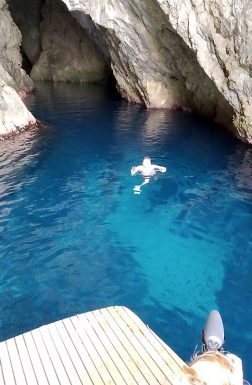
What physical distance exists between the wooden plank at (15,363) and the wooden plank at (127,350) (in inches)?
41.0

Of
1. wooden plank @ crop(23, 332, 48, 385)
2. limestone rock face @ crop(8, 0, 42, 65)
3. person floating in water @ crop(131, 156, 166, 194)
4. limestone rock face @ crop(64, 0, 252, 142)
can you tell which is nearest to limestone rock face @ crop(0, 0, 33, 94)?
limestone rock face @ crop(64, 0, 252, 142)

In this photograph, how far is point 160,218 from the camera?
11.0m

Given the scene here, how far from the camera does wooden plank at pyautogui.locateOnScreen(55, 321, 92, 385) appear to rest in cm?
388

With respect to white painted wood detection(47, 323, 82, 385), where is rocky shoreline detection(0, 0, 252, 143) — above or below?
above

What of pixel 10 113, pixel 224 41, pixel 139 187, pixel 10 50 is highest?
pixel 224 41

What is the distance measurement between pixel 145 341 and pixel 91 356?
25.5 inches

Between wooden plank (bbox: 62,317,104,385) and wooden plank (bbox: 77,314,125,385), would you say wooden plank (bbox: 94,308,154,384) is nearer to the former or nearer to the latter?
wooden plank (bbox: 77,314,125,385)

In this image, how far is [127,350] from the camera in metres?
4.23

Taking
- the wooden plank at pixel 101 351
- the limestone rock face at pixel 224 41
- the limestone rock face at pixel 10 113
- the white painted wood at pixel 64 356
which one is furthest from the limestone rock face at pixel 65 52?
the white painted wood at pixel 64 356

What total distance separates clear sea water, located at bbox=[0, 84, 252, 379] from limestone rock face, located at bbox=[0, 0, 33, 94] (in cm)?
1505

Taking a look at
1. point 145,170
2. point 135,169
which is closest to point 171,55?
point 145,170

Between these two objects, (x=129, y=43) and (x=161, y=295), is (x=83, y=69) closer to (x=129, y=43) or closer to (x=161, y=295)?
(x=129, y=43)

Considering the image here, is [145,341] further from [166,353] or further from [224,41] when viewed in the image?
[224,41]

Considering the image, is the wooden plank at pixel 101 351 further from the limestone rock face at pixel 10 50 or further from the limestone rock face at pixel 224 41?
the limestone rock face at pixel 10 50
